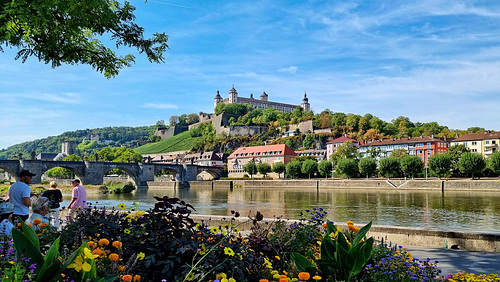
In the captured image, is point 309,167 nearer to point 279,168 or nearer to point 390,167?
point 279,168

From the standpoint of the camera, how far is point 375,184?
54406mm

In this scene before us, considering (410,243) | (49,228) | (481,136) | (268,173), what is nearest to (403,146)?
(481,136)

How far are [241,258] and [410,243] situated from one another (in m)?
5.46

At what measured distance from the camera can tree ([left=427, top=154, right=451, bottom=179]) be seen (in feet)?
183

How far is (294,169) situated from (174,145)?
243ft

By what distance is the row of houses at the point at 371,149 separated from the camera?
80312 millimetres

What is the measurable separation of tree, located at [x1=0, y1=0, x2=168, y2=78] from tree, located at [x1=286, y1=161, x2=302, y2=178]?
67.9 metres

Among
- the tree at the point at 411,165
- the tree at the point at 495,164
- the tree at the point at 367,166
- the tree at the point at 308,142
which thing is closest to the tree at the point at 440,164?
the tree at the point at 411,165

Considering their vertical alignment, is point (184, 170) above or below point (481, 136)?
below

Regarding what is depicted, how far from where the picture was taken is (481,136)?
8081cm

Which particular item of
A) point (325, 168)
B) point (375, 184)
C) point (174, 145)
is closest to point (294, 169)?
point (325, 168)

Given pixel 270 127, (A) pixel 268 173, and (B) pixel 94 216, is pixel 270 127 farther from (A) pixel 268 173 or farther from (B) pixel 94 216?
(B) pixel 94 216

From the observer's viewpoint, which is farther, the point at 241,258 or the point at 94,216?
the point at 94,216

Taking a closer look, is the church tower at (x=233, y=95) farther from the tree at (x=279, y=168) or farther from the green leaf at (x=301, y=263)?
the green leaf at (x=301, y=263)
